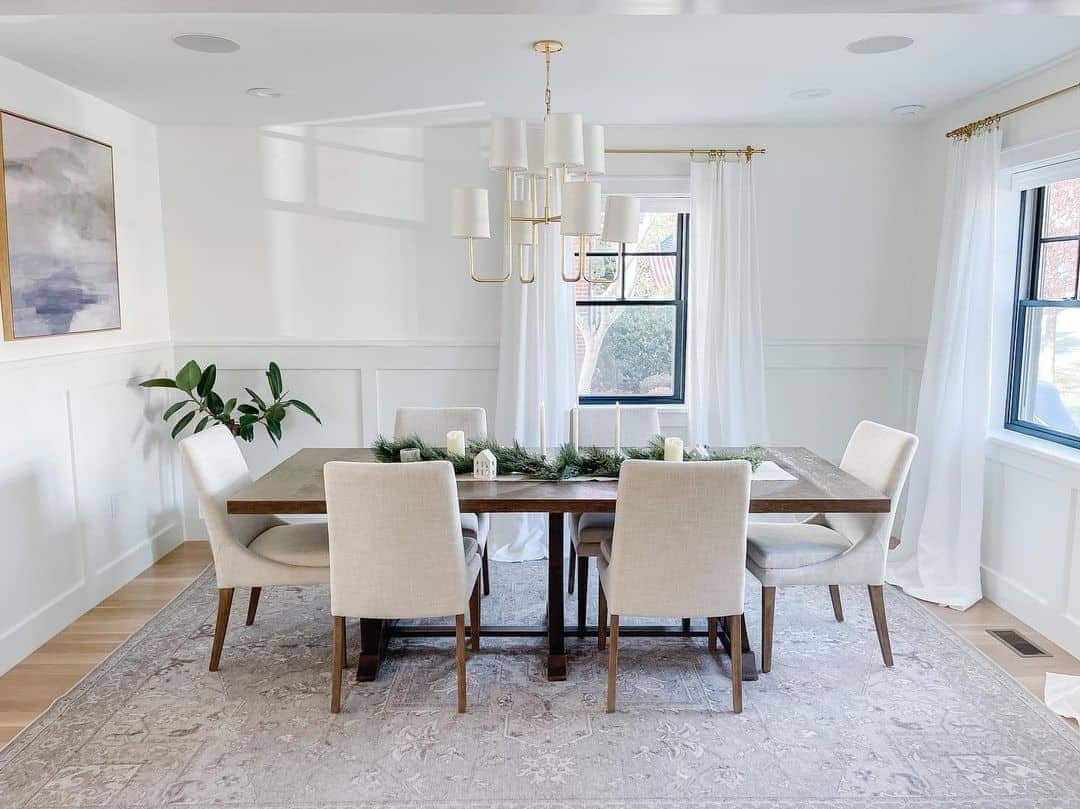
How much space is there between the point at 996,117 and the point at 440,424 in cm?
290

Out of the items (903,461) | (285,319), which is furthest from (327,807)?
(285,319)

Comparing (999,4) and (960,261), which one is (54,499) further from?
(960,261)

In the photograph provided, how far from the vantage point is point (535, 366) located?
15.2 feet

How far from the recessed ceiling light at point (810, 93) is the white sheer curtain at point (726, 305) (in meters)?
0.64

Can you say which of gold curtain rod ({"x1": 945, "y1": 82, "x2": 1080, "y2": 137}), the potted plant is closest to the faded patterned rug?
the potted plant

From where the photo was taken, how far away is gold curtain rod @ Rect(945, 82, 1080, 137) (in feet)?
Answer: 11.0

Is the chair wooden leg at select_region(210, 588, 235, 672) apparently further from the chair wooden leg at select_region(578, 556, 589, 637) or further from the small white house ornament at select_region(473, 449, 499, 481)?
the chair wooden leg at select_region(578, 556, 589, 637)

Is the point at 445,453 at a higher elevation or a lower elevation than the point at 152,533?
higher

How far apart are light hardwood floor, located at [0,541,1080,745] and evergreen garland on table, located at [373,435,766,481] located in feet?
4.06

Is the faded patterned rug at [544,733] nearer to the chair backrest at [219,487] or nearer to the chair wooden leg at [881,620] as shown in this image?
the chair wooden leg at [881,620]

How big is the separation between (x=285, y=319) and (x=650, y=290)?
2.12 m

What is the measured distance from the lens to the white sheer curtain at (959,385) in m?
3.88

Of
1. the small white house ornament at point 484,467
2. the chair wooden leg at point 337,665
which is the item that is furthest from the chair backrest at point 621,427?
the chair wooden leg at point 337,665

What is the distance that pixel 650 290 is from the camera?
16.3 feet
